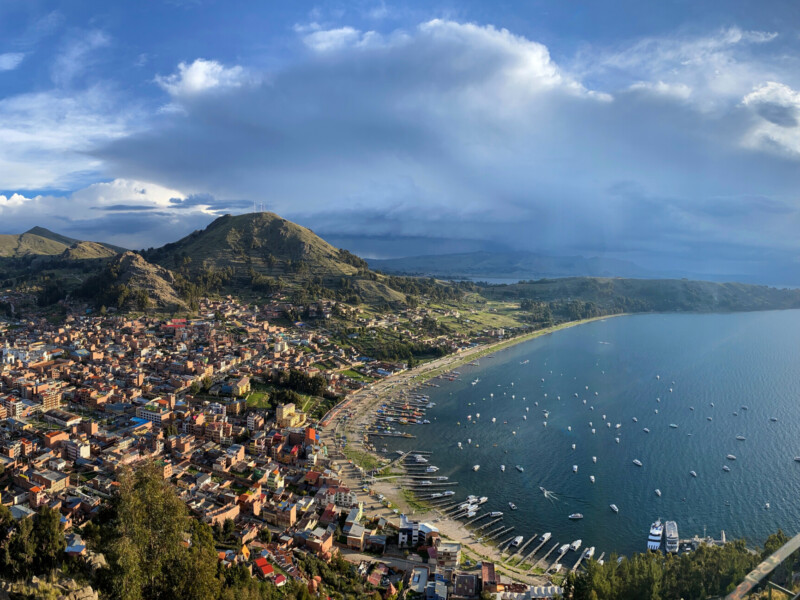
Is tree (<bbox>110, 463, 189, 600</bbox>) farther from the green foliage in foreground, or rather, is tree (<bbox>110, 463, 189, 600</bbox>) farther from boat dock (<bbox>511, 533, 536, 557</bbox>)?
boat dock (<bbox>511, 533, 536, 557</bbox>)

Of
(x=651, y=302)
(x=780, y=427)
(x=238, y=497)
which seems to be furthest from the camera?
(x=651, y=302)

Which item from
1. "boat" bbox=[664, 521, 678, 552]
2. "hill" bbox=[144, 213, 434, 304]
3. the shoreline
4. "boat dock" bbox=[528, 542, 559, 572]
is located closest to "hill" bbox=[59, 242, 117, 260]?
"hill" bbox=[144, 213, 434, 304]

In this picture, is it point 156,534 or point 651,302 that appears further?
point 651,302

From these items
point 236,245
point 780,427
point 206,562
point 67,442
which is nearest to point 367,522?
point 206,562

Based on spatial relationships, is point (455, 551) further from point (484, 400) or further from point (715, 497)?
point (484, 400)

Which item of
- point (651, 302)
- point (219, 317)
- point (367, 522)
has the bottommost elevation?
point (367, 522)

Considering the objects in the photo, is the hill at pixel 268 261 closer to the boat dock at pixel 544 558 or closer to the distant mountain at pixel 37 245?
the distant mountain at pixel 37 245

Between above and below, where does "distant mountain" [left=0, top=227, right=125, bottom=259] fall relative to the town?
above

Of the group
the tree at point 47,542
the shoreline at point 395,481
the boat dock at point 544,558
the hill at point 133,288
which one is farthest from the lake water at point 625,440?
the hill at point 133,288
